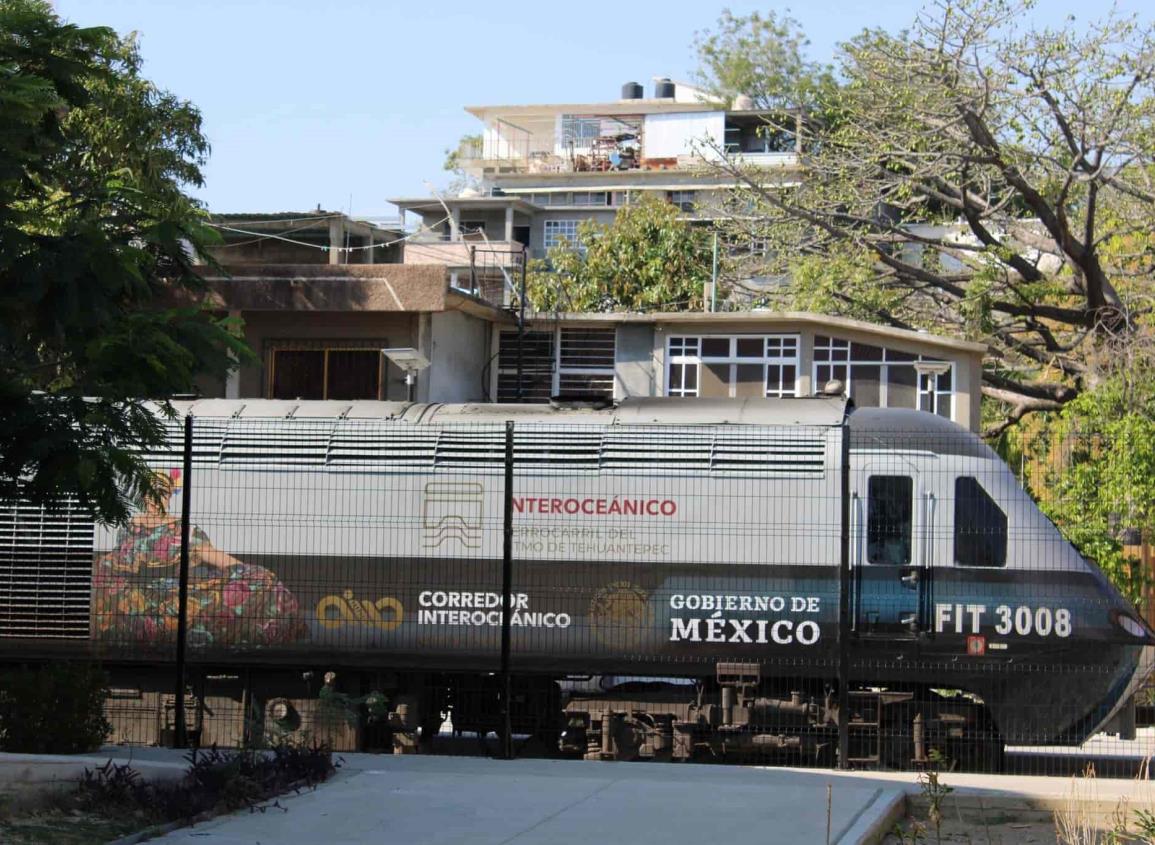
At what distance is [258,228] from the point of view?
1368 inches

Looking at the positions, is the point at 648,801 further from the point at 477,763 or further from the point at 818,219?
the point at 818,219

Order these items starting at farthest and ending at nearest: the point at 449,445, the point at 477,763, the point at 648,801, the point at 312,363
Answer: the point at 312,363 < the point at 449,445 < the point at 477,763 < the point at 648,801

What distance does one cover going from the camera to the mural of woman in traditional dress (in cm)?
1431

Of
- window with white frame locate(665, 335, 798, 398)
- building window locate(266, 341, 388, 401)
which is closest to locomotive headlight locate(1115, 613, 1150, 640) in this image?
window with white frame locate(665, 335, 798, 398)

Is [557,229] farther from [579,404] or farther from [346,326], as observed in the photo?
[579,404]

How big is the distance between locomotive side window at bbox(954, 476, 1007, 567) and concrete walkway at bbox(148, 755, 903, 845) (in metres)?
2.50

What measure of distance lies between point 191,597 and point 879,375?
56.8ft

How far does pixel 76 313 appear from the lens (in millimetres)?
9242

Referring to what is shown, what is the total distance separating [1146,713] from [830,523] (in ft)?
12.5

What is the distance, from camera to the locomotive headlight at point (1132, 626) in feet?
43.7

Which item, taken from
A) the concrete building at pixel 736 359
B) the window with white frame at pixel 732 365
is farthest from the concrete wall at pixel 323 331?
the window with white frame at pixel 732 365

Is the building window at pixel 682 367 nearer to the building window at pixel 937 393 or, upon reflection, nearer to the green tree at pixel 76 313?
the building window at pixel 937 393

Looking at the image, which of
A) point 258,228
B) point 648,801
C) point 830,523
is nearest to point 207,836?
point 648,801

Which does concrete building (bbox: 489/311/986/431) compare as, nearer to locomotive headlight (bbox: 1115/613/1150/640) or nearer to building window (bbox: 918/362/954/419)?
building window (bbox: 918/362/954/419)
